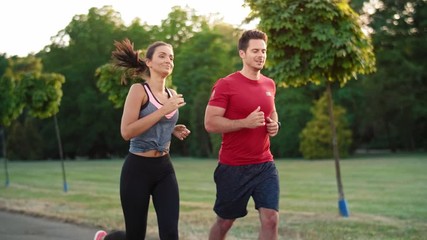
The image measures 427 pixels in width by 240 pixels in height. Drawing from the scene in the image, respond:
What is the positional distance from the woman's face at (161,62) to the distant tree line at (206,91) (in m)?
42.6

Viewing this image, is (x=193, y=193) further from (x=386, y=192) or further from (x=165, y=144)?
(x=165, y=144)

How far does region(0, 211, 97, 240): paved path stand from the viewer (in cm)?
941

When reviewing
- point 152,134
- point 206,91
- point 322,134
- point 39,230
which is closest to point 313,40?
point 39,230

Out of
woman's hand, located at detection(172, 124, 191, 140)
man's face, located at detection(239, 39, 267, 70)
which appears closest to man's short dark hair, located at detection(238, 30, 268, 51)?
man's face, located at detection(239, 39, 267, 70)

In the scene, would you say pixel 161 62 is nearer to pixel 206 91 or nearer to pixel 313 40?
pixel 313 40

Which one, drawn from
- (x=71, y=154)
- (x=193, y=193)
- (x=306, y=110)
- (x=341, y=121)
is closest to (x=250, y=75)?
(x=193, y=193)

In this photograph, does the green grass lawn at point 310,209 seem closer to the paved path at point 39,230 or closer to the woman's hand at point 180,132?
the paved path at point 39,230

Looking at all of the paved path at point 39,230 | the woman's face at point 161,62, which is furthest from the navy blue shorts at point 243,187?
the paved path at point 39,230

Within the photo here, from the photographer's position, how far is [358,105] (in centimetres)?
5434

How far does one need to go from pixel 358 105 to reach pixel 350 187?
32.3 m

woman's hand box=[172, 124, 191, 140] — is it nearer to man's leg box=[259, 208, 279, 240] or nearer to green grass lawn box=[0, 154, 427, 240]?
man's leg box=[259, 208, 279, 240]

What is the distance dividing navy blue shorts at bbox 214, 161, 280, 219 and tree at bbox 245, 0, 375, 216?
20.2 feet

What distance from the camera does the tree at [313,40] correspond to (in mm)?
11492

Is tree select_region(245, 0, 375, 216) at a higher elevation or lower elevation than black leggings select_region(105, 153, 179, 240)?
higher
